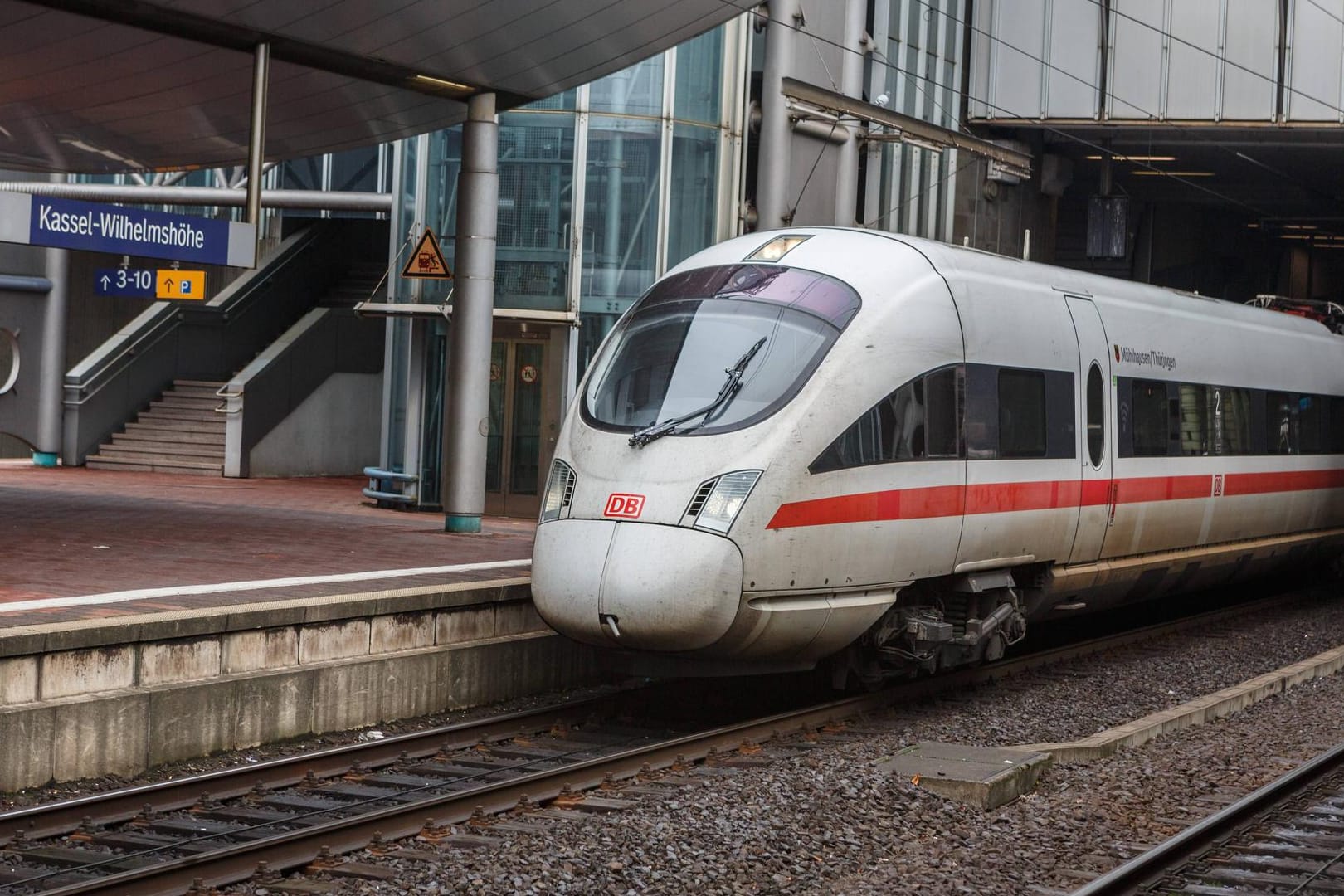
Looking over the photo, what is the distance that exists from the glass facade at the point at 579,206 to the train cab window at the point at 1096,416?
7.06 metres

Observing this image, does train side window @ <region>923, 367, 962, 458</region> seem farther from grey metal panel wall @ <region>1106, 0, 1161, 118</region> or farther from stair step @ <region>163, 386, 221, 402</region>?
grey metal panel wall @ <region>1106, 0, 1161, 118</region>

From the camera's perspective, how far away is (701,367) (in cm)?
955

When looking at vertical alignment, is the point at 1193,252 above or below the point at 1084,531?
above

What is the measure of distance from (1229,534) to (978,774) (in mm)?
7501

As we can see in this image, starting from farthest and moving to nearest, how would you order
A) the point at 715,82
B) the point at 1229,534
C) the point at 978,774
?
the point at 715,82, the point at 1229,534, the point at 978,774

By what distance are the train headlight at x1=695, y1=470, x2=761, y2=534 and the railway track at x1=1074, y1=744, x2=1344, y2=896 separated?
112 inches

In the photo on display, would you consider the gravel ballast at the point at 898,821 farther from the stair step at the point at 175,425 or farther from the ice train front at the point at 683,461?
the stair step at the point at 175,425

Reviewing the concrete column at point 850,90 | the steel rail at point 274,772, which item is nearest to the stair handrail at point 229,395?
the concrete column at point 850,90

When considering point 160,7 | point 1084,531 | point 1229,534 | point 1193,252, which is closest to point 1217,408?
point 1229,534

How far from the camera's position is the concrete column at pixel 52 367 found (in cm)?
2372

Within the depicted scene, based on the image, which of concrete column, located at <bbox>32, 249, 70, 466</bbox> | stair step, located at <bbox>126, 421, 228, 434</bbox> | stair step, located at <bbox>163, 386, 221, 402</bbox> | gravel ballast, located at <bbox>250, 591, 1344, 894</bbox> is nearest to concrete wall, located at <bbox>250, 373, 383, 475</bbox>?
stair step, located at <bbox>126, 421, 228, 434</bbox>

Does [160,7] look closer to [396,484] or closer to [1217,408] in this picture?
[396,484]

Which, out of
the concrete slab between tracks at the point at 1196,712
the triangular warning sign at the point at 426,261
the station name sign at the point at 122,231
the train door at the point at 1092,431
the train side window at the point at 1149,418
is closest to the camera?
the concrete slab between tracks at the point at 1196,712

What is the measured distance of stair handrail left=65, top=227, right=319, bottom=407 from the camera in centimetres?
2408
